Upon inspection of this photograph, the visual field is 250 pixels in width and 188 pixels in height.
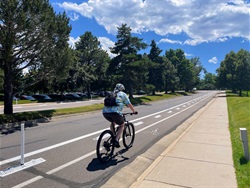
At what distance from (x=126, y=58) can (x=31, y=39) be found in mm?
25506

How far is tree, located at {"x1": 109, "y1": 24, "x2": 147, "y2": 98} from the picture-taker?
3828 cm

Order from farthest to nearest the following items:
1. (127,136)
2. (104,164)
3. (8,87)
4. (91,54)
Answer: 1. (91,54)
2. (8,87)
3. (127,136)
4. (104,164)

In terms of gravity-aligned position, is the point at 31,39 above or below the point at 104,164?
above

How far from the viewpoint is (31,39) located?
1384 centimetres

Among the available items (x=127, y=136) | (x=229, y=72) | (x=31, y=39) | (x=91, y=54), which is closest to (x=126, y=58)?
(x=91, y=54)

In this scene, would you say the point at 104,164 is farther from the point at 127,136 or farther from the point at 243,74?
the point at 243,74

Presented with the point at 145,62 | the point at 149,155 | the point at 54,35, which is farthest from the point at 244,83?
the point at 149,155

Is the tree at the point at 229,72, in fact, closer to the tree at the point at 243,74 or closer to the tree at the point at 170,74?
the tree at the point at 243,74

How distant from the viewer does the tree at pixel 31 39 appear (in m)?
12.4

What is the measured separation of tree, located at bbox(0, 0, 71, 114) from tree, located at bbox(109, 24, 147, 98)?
22.8 metres

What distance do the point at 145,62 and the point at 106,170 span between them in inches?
1347

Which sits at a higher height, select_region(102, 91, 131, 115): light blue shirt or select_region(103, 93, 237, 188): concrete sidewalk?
select_region(102, 91, 131, 115): light blue shirt

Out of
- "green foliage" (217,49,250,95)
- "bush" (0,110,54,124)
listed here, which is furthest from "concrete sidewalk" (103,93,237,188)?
"green foliage" (217,49,250,95)

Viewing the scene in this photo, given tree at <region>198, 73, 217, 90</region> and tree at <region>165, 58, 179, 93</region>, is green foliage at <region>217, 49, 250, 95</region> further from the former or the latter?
tree at <region>198, 73, 217, 90</region>
